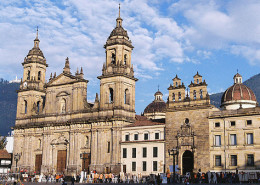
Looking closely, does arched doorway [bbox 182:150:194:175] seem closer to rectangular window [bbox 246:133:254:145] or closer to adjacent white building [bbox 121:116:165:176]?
adjacent white building [bbox 121:116:165:176]

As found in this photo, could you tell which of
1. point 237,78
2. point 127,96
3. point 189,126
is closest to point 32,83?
point 127,96

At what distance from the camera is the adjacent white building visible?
5875 cm

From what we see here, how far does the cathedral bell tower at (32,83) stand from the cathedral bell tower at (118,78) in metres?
19.3

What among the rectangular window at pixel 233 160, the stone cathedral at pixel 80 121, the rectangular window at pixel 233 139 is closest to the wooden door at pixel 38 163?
the stone cathedral at pixel 80 121

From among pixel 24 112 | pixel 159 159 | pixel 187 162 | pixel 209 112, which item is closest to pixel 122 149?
pixel 159 159

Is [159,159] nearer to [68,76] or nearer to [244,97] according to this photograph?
[244,97]

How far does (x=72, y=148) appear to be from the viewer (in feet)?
223

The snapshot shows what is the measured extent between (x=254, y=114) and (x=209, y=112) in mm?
6371

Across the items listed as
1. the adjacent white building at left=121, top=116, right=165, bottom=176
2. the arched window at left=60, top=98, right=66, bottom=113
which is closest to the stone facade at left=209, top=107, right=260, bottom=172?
the adjacent white building at left=121, top=116, right=165, bottom=176

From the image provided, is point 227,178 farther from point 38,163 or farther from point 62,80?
point 38,163

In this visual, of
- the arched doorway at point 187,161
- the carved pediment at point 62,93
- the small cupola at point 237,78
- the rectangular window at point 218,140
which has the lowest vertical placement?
the arched doorway at point 187,161

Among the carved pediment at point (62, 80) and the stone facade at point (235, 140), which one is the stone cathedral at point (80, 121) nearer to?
the carved pediment at point (62, 80)

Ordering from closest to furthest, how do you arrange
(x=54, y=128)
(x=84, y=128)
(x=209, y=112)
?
(x=209, y=112) < (x=84, y=128) < (x=54, y=128)

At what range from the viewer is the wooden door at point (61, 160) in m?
69.4
